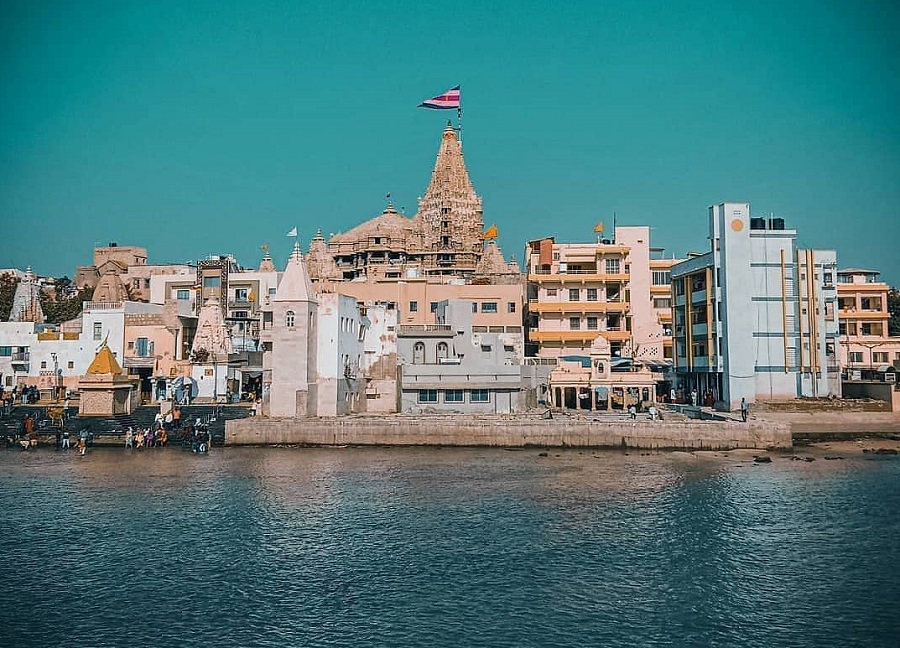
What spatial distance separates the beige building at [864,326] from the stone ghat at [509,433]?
34582 millimetres

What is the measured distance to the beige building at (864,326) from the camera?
261 ft

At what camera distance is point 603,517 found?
3161cm

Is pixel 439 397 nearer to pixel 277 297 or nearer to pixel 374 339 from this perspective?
pixel 374 339

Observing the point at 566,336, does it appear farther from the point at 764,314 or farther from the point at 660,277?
the point at 764,314

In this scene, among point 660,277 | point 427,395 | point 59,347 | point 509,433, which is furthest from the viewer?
point 660,277

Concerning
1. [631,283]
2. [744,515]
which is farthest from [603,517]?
[631,283]

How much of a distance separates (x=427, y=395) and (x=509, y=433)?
33.1 feet

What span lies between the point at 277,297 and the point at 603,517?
95.7 feet

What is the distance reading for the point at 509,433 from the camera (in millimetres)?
51031

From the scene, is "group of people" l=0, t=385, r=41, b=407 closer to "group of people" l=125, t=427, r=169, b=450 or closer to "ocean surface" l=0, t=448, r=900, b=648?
"group of people" l=125, t=427, r=169, b=450

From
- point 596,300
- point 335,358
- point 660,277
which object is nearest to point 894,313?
point 660,277

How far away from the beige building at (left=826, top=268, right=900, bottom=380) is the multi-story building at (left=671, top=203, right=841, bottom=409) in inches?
801

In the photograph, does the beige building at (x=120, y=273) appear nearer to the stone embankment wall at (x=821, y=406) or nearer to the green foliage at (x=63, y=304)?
the green foliage at (x=63, y=304)

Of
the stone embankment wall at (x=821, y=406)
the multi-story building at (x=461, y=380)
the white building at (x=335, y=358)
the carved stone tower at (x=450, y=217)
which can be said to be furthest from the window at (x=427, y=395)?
the carved stone tower at (x=450, y=217)
